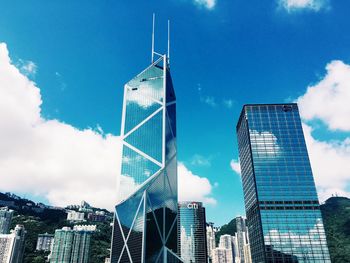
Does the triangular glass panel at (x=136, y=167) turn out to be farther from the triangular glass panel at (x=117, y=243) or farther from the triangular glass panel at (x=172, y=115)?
the triangular glass panel at (x=172, y=115)

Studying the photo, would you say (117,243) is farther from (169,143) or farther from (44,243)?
(44,243)

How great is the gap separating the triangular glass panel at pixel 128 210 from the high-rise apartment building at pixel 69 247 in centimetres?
6929

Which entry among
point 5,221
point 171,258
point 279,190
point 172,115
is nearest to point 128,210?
point 171,258

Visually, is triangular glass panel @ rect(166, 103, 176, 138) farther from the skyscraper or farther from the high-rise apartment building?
the high-rise apartment building

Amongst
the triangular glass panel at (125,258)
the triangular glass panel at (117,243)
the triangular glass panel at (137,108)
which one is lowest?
the triangular glass panel at (125,258)

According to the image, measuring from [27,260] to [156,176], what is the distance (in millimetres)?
103057

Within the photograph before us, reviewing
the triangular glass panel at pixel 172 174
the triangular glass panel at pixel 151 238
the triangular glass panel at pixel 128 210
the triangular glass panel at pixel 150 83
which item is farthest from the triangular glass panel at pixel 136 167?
the triangular glass panel at pixel 150 83

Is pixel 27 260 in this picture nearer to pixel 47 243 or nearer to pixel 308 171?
pixel 47 243

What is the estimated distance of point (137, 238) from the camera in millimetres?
80062

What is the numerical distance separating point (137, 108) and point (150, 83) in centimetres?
1132

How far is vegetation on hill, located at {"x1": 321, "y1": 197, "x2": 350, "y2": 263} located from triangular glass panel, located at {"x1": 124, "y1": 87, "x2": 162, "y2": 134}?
103164 mm

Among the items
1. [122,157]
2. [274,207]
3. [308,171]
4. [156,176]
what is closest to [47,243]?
[122,157]

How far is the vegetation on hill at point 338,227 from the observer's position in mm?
131500

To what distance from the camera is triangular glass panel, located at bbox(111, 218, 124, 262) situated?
3319 inches
